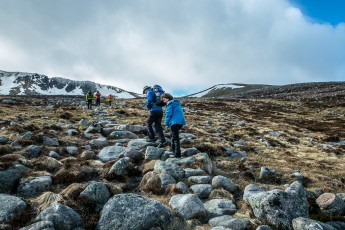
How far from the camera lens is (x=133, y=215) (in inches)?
260

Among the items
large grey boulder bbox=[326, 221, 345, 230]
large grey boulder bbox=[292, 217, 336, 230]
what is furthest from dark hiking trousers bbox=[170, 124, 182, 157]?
large grey boulder bbox=[326, 221, 345, 230]

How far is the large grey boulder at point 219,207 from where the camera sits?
7495 mm

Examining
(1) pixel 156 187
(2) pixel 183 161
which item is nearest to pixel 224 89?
(2) pixel 183 161

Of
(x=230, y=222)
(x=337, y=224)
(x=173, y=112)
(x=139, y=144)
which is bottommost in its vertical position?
(x=337, y=224)

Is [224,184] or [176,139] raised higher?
[176,139]

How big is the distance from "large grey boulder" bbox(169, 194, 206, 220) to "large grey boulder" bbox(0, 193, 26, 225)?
10.8ft

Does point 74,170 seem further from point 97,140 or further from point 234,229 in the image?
point 234,229

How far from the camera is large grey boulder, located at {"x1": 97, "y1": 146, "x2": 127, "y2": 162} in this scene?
11.4 m

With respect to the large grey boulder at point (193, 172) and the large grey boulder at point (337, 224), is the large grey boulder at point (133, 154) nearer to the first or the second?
the large grey boulder at point (193, 172)

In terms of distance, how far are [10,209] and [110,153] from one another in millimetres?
5273

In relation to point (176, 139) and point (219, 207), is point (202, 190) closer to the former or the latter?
point (219, 207)

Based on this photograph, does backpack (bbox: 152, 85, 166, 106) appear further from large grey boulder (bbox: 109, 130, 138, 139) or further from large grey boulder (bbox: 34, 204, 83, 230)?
large grey boulder (bbox: 34, 204, 83, 230)

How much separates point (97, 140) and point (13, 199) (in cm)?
673

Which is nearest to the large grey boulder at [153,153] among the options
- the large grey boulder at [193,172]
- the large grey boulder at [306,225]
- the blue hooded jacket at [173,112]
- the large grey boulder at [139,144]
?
the blue hooded jacket at [173,112]
